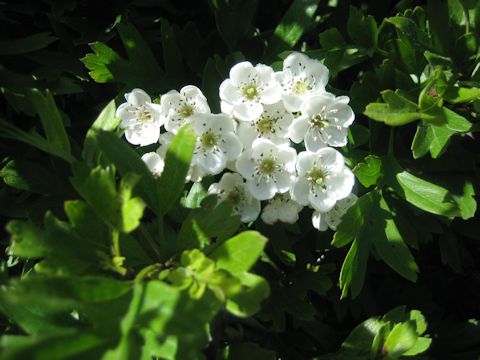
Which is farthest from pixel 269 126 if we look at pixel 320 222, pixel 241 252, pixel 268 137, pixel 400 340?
pixel 400 340

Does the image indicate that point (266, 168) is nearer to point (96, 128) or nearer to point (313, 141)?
point (313, 141)

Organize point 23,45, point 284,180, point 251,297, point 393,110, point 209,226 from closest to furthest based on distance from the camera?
point 251,297 < point 209,226 < point 393,110 < point 284,180 < point 23,45

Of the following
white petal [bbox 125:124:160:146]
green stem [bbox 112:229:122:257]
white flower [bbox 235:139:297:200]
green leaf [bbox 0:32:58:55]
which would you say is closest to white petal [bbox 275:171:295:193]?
white flower [bbox 235:139:297:200]

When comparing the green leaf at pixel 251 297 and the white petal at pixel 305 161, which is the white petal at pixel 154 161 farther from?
the green leaf at pixel 251 297

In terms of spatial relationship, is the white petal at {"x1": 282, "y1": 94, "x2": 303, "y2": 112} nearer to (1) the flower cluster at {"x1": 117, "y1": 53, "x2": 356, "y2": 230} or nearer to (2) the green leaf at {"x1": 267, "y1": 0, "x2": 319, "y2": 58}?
(1) the flower cluster at {"x1": 117, "y1": 53, "x2": 356, "y2": 230}

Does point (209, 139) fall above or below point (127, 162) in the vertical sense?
below

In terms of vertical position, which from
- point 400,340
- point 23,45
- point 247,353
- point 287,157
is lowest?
point 400,340
